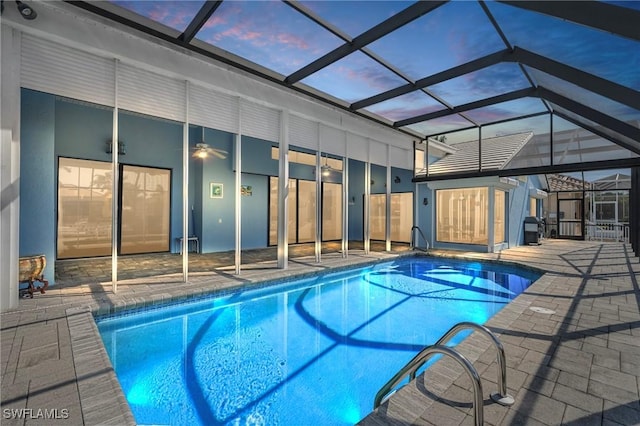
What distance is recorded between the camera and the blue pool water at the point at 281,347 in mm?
2707

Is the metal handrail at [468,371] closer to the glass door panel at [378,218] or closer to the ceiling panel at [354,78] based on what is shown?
the ceiling panel at [354,78]

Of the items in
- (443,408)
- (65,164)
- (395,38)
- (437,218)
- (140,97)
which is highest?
(395,38)

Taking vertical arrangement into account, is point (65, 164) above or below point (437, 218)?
above

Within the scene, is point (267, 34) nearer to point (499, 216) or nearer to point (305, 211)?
point (305, 211)

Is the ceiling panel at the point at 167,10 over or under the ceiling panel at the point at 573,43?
over

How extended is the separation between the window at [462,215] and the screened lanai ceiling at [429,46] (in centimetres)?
436

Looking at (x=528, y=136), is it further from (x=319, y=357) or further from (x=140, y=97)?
(x=140, y=97)

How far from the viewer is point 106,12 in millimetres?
4328

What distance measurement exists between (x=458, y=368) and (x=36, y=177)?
21.2ft

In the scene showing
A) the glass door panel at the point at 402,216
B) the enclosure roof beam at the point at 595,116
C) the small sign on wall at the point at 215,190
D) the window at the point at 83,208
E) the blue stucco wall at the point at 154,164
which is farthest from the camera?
the glass door panel at the point at 402,216

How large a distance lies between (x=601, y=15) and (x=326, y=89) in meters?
5.12

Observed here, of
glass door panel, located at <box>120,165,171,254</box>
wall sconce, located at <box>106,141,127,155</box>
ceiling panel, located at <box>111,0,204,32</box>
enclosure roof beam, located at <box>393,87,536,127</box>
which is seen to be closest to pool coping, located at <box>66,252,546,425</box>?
ceiling panel, located at <box>111,0,204,32</box>

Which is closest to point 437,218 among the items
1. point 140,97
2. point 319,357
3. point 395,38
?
point 395,38

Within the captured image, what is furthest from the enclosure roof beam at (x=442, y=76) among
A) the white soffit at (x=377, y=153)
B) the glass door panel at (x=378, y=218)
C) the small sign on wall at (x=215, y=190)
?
the glass door panel at (x=378, y=218)
